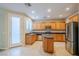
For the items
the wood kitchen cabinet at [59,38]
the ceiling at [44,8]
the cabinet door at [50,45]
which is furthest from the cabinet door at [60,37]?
the cabinet door at [50,45]

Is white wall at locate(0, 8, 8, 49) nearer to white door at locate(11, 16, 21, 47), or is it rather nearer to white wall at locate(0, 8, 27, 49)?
white wall at locate(0, 8, 27, 49)

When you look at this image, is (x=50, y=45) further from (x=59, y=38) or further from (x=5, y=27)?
(x=59, y=38)

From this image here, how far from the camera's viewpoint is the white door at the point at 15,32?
5742 millimetres

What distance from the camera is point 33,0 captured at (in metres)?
1.62

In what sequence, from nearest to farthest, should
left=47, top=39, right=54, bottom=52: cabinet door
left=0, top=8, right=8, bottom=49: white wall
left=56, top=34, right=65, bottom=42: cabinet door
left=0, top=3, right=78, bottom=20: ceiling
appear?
left=0, top=3, right=78, bottom=20: ceiling
left=47, top=39, right=54, bottom=52: cabinet door
left=0, top=8, right=8, bottom=49: white wall
left=56, top=34, right=65, bottom=42: cabinet door

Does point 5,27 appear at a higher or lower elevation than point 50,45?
higher

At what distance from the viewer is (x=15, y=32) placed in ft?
19.8

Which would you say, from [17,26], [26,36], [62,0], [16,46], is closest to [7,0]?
[62,0]

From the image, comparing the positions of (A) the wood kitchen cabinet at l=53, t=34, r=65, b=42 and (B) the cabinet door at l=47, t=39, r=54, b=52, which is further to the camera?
(A) the wood kitchen cabinet at l=53, t=34, r=65, b=42

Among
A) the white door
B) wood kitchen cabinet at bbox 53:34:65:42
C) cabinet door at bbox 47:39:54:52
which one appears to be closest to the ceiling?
the white door

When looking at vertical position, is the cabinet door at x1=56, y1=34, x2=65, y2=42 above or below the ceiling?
below

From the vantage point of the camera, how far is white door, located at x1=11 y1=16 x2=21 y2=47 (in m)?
5.74

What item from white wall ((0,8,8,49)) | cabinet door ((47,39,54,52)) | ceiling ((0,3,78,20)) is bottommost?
cabinet door ((47,39,54,52))

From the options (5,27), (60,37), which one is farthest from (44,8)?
(60,37)
